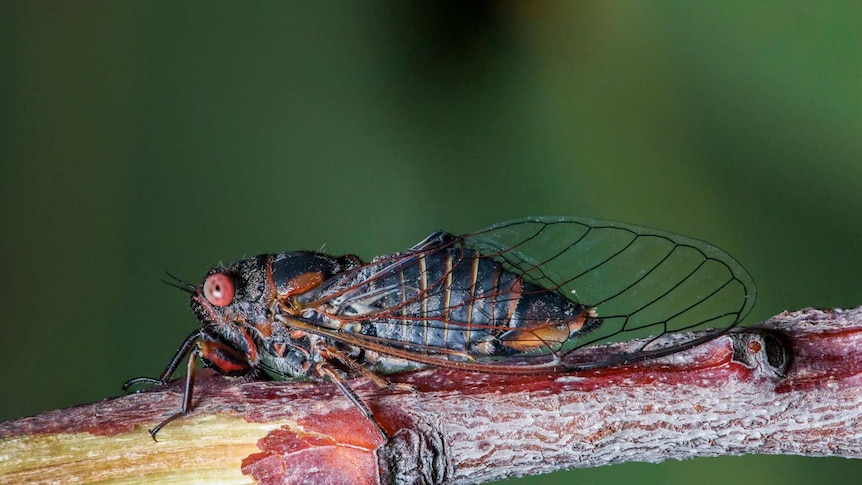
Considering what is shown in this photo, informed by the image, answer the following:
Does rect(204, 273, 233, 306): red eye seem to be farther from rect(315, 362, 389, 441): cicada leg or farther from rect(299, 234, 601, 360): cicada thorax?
rect(315, 362, 389, 441): cicada leg

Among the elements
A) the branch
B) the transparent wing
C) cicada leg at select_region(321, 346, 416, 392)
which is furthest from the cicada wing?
cicada leg at select_region(321, 346, 416, 392)

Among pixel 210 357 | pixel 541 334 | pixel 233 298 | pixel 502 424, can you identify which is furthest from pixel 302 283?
pixel 502 424

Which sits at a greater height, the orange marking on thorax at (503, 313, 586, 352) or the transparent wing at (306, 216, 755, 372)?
the transparent wing at (306, 216, 755, 372)

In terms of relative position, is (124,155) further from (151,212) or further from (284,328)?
(284,328)

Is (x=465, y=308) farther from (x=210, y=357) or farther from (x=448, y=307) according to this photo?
(x=210, y=357)

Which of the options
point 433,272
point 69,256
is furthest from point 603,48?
point 69,256

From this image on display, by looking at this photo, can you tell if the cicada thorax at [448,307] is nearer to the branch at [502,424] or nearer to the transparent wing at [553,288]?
the transparent wing at [553,288]
